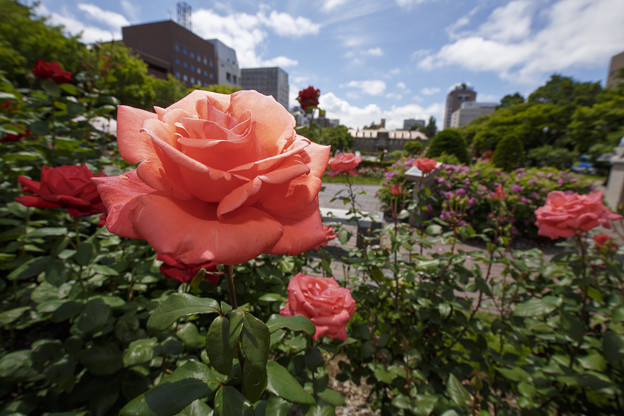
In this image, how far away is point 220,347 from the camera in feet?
1.54

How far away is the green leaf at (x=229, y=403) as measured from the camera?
480mm

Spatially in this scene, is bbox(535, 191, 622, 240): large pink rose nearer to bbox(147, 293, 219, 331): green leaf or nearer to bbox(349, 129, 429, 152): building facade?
bbox(147, 293, 219, 331): green leaf

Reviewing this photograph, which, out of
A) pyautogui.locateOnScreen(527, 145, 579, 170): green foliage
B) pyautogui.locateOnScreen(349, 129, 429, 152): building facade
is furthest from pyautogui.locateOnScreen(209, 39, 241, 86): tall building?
pyautogui.locateOnScreen(527, 145, 579, 170): green foliage

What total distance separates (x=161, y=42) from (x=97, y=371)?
185 feet

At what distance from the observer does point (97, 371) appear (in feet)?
3.19

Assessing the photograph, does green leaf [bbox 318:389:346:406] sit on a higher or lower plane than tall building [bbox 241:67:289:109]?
lower

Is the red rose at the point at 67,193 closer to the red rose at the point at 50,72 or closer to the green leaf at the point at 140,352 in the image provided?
the green leaf at the point at 140,352

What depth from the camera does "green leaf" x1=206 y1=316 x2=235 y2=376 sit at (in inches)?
17.6

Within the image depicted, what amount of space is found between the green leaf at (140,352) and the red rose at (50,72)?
1910 millimetres

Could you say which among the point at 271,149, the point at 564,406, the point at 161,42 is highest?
the point at 161,42

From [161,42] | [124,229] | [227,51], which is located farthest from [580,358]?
[227,51]

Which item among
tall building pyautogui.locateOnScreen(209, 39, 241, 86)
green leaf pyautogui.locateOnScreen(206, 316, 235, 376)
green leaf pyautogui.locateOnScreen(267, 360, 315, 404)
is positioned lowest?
green leaf pyautogui.locateOnScreen(267, 360, 315, 404)

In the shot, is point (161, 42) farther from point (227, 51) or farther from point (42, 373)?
point (42, 373)

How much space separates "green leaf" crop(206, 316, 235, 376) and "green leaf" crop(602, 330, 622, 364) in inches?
63.8
